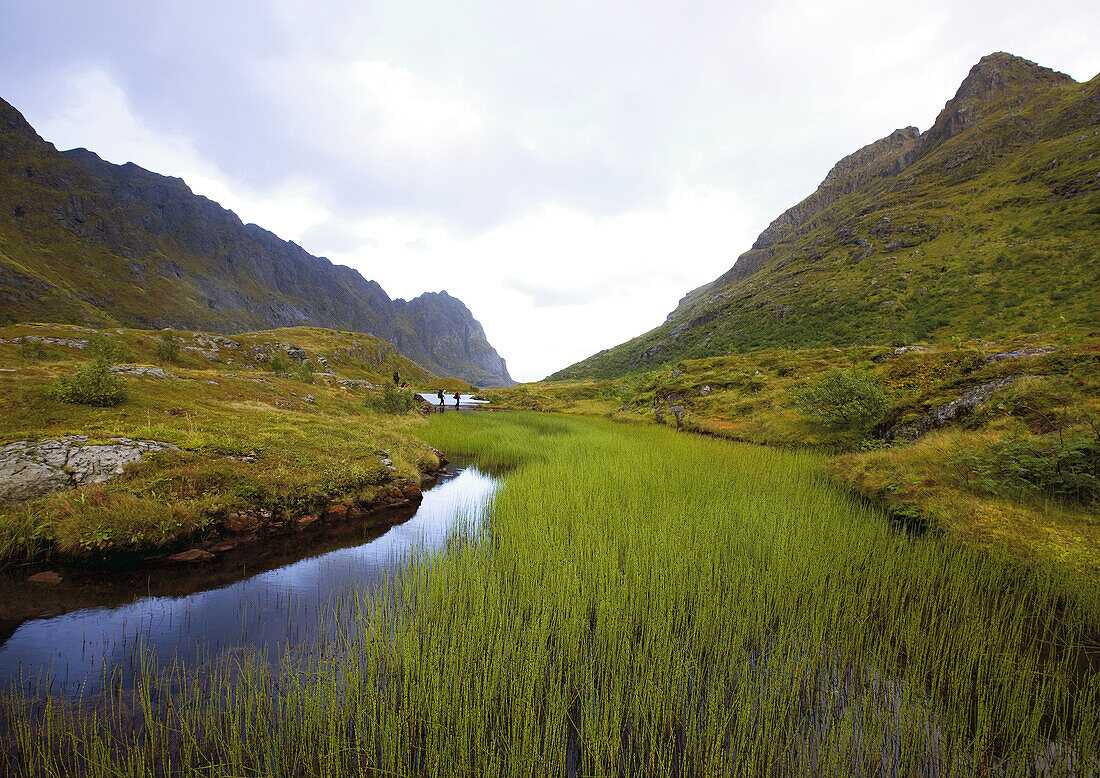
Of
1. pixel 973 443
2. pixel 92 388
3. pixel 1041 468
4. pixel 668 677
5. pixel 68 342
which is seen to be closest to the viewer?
pixel 668 677

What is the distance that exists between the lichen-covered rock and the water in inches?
92.2

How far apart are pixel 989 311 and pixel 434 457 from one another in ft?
177

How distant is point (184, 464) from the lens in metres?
8.98

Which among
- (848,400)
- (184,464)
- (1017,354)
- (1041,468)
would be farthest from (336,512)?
(1017,354)

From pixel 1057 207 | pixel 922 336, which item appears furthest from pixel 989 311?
pixel 1057 207

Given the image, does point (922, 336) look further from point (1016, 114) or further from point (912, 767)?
point (1016, 114)

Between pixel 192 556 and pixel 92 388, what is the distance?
8178 mm

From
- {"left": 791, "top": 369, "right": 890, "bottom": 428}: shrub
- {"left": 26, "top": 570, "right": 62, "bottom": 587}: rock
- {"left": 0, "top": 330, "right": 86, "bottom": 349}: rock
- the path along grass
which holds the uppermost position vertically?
{"left": 0, "top": 330, "right": 86, "bottom": 349}: rock

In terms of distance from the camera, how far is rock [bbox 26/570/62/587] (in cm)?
601

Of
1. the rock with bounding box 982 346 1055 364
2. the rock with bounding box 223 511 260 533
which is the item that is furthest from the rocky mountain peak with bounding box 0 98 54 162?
the rock with bounding box 982 346 1055 364

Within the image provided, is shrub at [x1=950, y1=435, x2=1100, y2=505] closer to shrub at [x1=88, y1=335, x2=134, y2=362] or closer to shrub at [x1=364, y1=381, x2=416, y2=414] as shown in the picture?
shrub at [x1=364, y1=381, x2=416, y2=414]

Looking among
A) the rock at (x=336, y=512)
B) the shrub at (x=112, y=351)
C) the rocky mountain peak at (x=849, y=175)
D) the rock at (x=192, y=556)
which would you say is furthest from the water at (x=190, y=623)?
the rocky mountain peak at (x=849, y=175)

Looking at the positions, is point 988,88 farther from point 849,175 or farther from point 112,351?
point 112,351

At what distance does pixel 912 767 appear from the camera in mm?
3039
